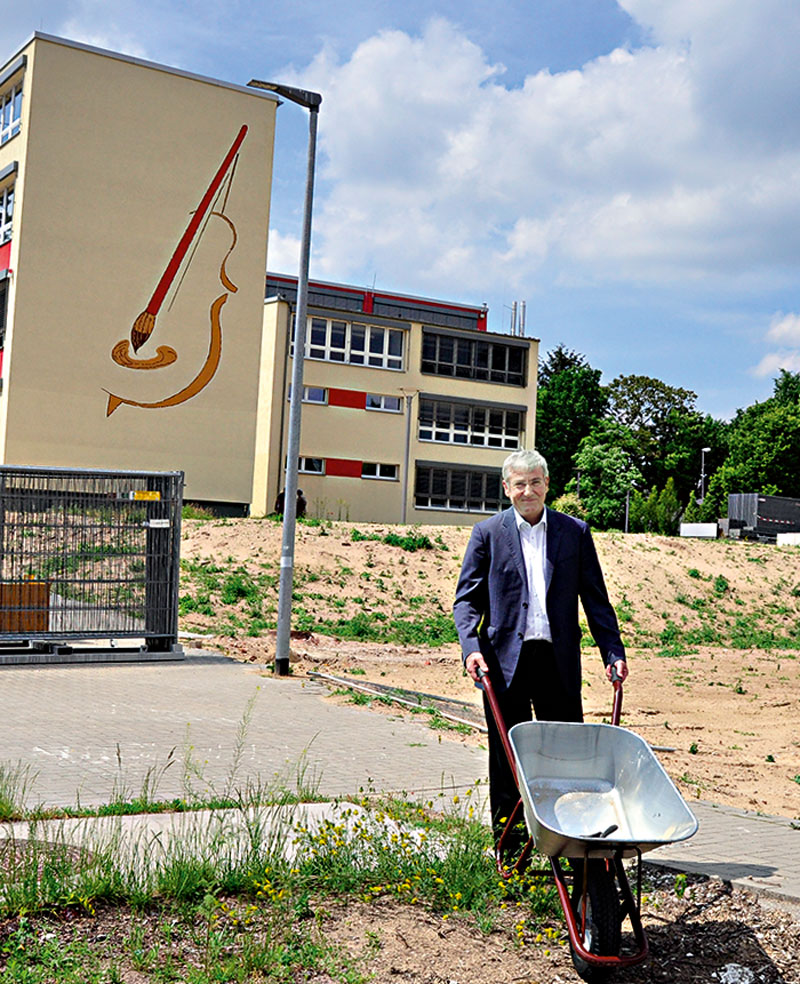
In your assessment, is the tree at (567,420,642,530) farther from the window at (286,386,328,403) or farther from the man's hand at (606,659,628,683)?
the man's hand at (606,659,628,683)

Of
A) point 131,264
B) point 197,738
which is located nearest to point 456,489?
point 131,264

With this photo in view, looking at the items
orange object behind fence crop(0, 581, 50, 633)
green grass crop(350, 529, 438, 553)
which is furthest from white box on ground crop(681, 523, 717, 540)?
orange object behind fence crop(0, 581, 50, 633)

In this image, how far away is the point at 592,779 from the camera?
5281 mm

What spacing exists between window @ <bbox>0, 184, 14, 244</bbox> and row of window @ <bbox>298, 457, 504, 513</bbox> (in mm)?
15519

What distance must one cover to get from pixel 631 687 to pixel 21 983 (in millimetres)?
14160

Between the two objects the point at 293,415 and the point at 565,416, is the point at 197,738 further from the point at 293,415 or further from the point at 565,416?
the point at 565,416

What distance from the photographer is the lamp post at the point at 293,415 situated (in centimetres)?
1516

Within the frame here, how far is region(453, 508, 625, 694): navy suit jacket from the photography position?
5781mm

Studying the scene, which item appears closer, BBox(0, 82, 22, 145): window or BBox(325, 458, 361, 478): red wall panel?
BBox(0, 82, 22, 145): window

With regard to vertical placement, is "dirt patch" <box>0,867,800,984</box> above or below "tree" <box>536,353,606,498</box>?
below

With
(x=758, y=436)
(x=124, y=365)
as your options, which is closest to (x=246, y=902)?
(x=124, y=365)

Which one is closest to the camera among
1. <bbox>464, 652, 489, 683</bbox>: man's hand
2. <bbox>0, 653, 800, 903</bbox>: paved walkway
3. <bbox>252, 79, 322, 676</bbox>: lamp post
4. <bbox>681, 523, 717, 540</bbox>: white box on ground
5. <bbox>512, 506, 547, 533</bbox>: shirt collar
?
<bbox>464, 652, 489, 683</bbox>: man's hand

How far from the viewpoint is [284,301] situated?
48125 mm

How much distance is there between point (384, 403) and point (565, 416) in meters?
32.2
